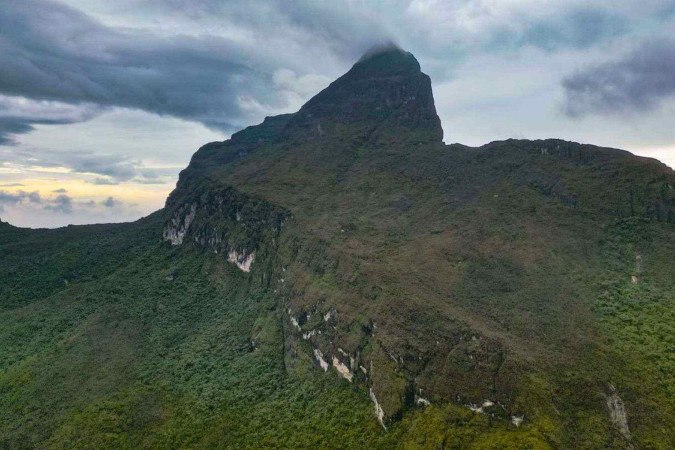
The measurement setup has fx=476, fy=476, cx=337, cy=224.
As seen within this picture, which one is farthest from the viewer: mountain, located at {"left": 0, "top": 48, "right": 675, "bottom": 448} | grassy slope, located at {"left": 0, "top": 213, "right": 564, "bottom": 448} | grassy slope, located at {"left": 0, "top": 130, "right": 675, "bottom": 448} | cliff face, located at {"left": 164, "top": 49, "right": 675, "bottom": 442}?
grassy slope, located at {"left": 0, "top": 213, "right": 564, "bottom": 448}

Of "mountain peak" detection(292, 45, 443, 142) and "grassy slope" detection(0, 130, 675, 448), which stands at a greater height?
"mountain peak" detection(292, 45, 443, 142)

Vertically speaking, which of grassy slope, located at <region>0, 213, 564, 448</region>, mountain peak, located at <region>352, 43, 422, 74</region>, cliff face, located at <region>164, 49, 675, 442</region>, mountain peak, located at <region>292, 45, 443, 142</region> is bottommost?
grassy slope, located at <region>0, 213, 564, 448</region>

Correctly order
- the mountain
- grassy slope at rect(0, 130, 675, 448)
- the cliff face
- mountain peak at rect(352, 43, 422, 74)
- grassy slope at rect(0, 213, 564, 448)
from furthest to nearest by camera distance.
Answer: mountain peak at rect(352, 43, 422, 74), grassy slope at rect(0, 213, 564, 448), the cliff face, the mountain, grassy slope at rect(0, 130, 675, 448)

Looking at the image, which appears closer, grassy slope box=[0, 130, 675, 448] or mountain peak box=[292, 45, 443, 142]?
grassy slope box=[0, 130, 675, 448]

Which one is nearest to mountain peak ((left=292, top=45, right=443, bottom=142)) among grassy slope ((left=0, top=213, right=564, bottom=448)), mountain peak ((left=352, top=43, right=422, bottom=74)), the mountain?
mountain peak ((left=352, top=43, right=422, bottom=74))

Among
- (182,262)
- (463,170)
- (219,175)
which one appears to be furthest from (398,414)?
(219,175)

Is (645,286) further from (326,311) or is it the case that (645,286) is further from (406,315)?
(326,311)

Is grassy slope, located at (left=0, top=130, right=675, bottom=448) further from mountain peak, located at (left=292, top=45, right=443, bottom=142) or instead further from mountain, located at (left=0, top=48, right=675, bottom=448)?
mountain peak, located at (left=292, top=45, right=443, bottom=142)
